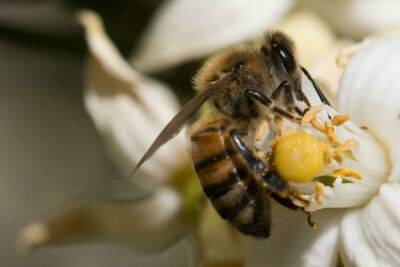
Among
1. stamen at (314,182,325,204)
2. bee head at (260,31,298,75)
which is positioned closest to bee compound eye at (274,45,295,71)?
bee head at (260,31,298,75)

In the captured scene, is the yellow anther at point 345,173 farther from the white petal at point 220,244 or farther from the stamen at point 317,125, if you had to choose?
the white petal at point 220,244

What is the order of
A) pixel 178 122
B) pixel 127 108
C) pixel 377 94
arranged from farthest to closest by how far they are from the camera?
pixel 127 108, pixel 377 94, pixel 178 122

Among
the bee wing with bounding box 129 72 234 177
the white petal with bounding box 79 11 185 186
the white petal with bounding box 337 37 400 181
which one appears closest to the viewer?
the bee wing with bounding box 129 72 234 177

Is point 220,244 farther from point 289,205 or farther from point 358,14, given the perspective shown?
point 358,14

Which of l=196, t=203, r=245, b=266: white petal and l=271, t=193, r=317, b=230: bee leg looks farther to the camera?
l=196, t=203, r=245, b=266: white petal

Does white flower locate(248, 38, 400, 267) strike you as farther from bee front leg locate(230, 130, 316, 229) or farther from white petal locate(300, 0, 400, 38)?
white petal locate(300, 0, 400, 38)

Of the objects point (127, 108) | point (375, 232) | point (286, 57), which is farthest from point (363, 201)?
point (127, 108)

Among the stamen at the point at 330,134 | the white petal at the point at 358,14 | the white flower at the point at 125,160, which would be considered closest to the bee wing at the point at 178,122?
the stamen at the point at 330,134
